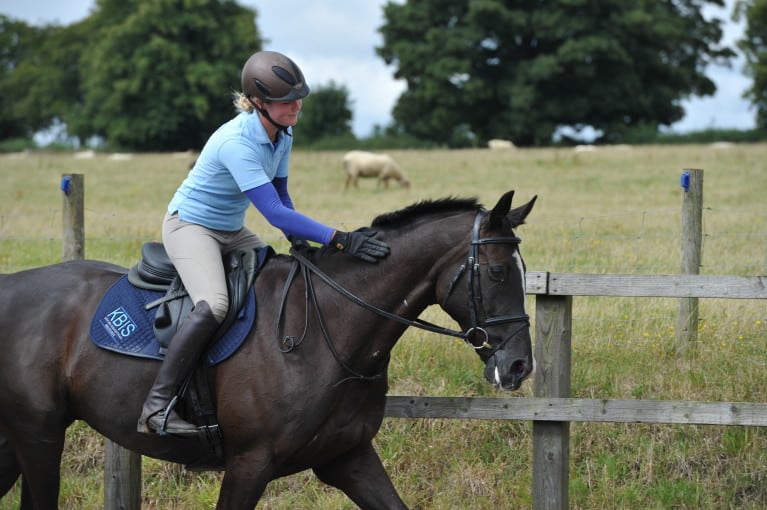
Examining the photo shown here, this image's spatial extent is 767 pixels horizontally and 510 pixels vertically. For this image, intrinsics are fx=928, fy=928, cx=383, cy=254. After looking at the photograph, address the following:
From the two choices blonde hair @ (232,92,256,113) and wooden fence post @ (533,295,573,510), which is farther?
wooden fence post @ (533,295,573,510)

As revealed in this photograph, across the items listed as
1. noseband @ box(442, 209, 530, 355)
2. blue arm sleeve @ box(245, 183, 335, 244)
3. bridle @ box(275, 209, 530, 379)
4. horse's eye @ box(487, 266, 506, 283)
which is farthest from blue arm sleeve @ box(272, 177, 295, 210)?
horse's eye @ box(487, 266, 506, 283)

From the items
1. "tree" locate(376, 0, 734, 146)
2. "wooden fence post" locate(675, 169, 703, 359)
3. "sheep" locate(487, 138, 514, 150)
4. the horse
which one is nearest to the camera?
the horse

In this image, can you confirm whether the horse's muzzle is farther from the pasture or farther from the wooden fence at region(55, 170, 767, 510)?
the pasture

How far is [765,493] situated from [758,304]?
226 centimetres

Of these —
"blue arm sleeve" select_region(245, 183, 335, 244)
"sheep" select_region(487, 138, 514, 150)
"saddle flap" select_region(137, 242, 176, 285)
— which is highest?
"sheep" select_region(487, 138, 514, 150)

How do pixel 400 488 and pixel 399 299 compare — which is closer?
pixel 399 299

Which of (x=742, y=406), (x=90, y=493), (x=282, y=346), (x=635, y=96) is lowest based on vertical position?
(x=90, y=493)

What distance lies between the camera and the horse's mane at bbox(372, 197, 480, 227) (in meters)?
4.92

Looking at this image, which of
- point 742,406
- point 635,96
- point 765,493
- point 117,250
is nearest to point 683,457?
point 765,493

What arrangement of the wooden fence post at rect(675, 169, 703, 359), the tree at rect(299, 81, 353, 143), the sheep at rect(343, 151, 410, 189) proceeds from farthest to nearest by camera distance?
the tree at rect(299, 81, 353, 143)
the sheep at rect(343, 151, 410, 189)
the wooden fence post at rect(675, 169, 703, 359)

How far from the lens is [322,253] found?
202 inches

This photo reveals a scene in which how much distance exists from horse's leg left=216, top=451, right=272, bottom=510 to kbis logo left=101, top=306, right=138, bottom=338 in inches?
38.0

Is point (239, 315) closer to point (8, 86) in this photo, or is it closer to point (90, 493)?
point (90, 493)

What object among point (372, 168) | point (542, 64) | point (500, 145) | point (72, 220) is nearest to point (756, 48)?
point (542, 64)
